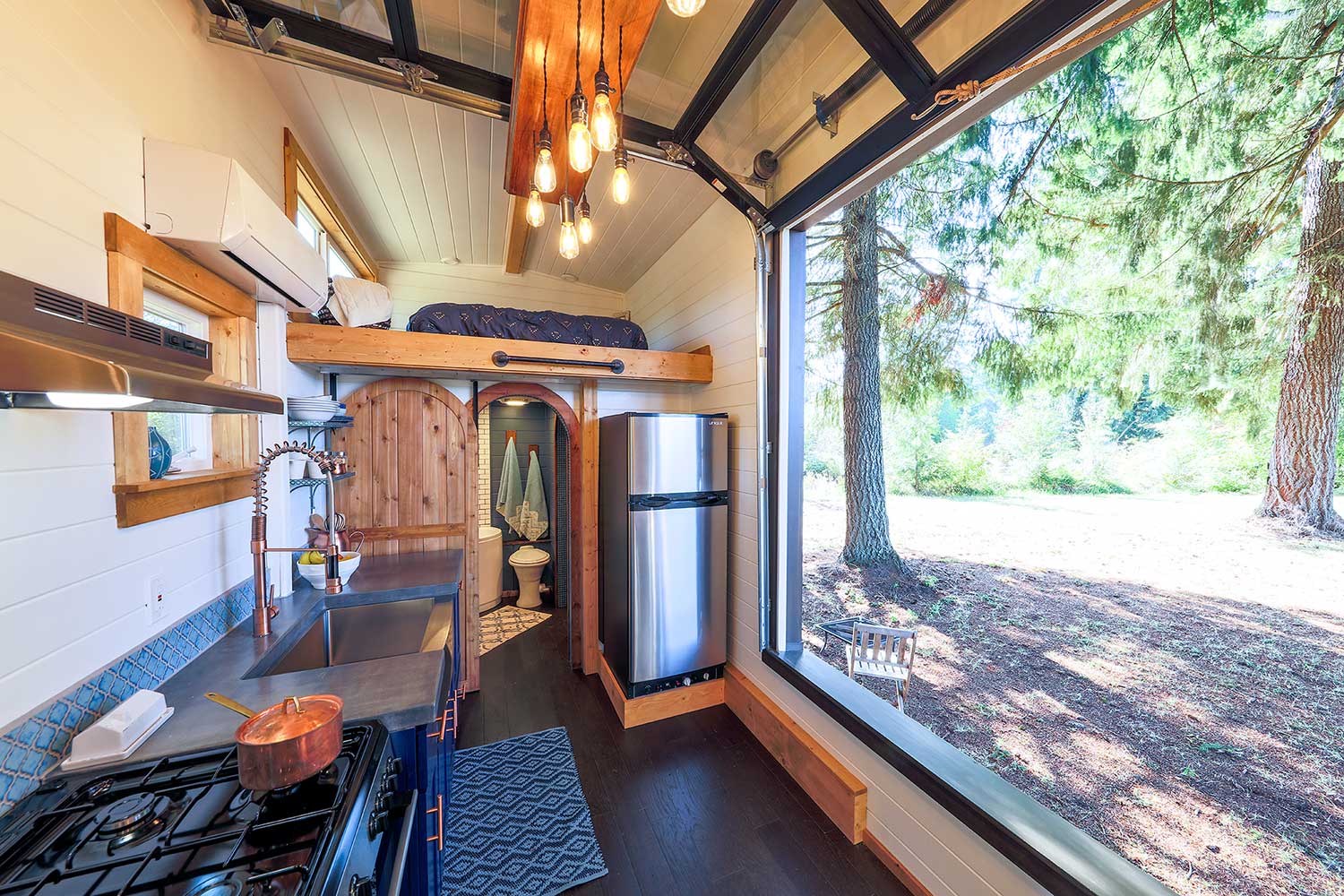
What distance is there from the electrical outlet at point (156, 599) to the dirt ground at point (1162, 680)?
109 inches

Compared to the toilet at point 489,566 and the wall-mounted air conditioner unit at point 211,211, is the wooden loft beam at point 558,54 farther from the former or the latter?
the toilet at point 489,566

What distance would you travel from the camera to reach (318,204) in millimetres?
2250

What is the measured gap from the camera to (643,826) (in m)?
1.87

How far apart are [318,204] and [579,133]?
6.98 ft

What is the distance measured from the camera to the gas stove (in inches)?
26.3

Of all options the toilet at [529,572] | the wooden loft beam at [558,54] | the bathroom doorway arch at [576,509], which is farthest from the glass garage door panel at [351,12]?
the toilet at [529,572]

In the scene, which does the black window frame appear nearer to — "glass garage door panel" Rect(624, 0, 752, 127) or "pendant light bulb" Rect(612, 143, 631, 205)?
"glass garage door panel" Rect(624, 0, 752, 127)

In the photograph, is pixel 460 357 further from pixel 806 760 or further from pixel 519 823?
pixel 806 760

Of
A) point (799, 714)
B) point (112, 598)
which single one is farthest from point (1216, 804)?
point (112, 598)

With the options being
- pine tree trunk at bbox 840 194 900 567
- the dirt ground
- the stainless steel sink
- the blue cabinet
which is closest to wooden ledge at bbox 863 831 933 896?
the dirt ground

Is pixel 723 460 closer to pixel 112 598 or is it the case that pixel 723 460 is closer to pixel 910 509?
pixel 910 509

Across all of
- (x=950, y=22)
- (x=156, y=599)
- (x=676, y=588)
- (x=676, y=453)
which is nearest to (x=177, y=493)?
(x=156, y=599)

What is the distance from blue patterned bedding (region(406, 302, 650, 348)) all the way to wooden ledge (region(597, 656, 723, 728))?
2016 mm

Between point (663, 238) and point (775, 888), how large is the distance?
Result: 3336 mm
